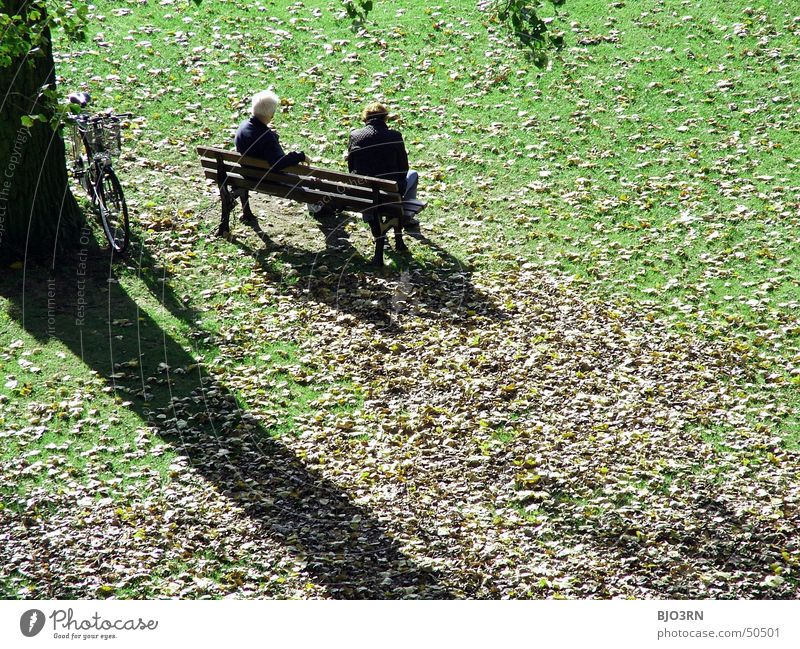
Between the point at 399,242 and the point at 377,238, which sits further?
the point at 399,242

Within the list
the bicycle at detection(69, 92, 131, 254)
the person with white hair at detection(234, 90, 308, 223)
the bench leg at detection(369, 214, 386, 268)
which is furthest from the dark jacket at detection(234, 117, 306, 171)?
the bicycle at detection(69, 92, 131, 254)

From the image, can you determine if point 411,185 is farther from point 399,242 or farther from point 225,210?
point 225,210

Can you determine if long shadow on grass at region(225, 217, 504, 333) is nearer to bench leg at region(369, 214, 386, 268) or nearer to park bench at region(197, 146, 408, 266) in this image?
bench leg at region(369, 214, 386, 268)

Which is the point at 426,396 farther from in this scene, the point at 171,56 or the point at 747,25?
the point at 747,25

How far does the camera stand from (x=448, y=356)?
8.47 m

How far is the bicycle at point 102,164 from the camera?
9211 millimetres

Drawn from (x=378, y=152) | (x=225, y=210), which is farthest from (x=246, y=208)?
(x=378, y=152)

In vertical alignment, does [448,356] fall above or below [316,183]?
below

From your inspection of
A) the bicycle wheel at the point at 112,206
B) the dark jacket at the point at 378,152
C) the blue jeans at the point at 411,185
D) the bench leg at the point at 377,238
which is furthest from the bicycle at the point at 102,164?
the blue jeans at the point at 411,185

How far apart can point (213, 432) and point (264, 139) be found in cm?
379

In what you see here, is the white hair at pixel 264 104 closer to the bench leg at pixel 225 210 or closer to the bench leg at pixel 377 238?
the bench leg at pixel 225 210

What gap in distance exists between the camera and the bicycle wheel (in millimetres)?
9422

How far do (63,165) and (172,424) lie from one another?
3563mm

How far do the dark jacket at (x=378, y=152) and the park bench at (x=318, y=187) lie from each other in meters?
0.39
